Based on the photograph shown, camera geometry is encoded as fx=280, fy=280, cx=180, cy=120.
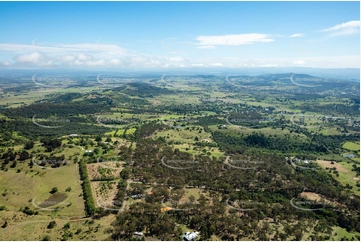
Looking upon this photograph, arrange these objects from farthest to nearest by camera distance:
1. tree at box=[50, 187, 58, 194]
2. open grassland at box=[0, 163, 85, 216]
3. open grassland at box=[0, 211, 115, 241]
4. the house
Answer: tree at box=[50, 187, 58, 194]
open grassland at box=[0, 163, 85, 216]
the house
open grassland at box=[0, 211, 115, 241]

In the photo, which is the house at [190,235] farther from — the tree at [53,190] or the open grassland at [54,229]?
the tree at [53,190]

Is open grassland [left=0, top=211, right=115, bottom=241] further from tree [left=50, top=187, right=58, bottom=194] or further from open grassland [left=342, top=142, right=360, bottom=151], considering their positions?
open grassland [left=342, top=142, right=360, bottom=151]

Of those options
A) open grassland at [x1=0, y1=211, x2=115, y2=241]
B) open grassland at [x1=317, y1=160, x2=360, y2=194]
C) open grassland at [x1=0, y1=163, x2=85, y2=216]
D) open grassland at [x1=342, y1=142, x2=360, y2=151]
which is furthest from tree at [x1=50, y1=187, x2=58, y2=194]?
open grassland at [x1=342, y1=142, x2=360, y2=151]

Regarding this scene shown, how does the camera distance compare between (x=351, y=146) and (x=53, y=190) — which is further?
(x=351, y=146)

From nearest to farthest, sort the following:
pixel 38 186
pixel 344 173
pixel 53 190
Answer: pixel 53 190
pixel 38 186
pixel 344 173

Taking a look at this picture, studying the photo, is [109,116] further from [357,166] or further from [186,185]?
[357,166]

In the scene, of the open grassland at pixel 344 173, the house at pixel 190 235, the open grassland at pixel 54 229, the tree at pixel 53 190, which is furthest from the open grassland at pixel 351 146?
the tree at pixel 53 190

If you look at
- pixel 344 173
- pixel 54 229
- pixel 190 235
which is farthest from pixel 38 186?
pixel 344 173

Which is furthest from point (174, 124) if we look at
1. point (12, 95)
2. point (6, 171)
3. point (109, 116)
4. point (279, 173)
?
point (12, 95)

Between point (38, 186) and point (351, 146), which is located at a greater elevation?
point (38, 186)

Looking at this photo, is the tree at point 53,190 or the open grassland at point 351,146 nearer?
the tree at point 53,190

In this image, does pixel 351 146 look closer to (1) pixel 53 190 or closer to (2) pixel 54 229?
(1) pixel 53 190
